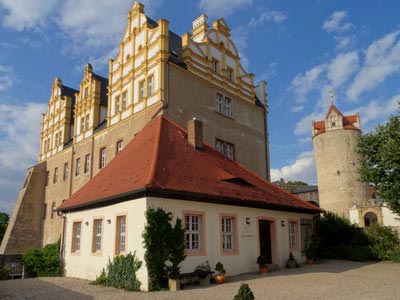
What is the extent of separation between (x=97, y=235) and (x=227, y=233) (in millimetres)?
5543

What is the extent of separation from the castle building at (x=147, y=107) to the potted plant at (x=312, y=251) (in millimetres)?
8370

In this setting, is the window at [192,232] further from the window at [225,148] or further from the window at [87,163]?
the window at [87,163]

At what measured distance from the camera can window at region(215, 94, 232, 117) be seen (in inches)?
1003

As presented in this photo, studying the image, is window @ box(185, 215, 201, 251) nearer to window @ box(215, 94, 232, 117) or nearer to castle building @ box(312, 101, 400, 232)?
window @ box(215, 94, 232, 117)

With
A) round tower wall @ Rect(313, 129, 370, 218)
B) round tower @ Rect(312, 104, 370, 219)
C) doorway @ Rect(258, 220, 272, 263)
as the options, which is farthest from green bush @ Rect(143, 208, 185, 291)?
round tower @ Rect(312, 104, 370, 219)

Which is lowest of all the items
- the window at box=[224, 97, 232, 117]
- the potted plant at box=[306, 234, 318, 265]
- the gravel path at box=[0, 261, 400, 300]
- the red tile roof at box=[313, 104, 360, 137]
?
the gravel path at box=[0, 261, 400, 300]

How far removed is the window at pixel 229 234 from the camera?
48.6ft

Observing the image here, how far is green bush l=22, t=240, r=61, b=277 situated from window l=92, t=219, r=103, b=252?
3.82 m

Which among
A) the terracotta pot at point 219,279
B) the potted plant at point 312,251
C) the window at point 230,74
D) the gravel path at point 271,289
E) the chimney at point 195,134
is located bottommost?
the gravel path at point 271,289

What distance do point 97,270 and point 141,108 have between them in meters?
11.1

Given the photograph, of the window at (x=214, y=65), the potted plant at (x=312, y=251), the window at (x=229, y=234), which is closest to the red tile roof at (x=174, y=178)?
the window at (x=229, y=234)

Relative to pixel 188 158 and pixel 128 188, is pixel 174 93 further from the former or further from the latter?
pixel 128 188

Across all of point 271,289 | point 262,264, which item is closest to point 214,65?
point 262,264

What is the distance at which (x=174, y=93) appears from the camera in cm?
2211
